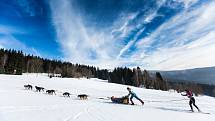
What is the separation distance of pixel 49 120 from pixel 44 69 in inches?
5800

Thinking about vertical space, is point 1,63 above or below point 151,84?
above

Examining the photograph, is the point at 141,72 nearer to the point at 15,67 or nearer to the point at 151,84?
the point at 151,84

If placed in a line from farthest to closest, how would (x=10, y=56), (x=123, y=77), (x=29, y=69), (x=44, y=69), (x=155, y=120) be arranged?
(x=44, y=69)
(x=123, y=77)
(x=29, y=69)
(x=10, y=56)
(x=155, y=120)

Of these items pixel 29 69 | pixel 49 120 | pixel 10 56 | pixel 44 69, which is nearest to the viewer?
pixel 49 120

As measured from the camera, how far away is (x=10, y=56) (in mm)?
115625

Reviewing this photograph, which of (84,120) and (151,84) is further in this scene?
(151,84)

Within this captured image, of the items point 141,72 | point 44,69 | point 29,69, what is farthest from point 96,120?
point 44,69

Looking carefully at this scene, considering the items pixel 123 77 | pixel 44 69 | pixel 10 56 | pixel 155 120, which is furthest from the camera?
pixel 44 69

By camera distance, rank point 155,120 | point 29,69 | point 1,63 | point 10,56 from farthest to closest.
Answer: point 29,69 → point 10,56 → point 1,63 → point 155,120

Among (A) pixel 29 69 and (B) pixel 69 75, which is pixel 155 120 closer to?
(B) pixel 69 75

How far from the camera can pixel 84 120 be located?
11859 millimetres

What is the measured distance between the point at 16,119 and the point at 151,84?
126812 millimetres

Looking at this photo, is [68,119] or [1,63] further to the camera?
[1,63]

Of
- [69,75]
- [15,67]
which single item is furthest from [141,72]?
[15,67]
